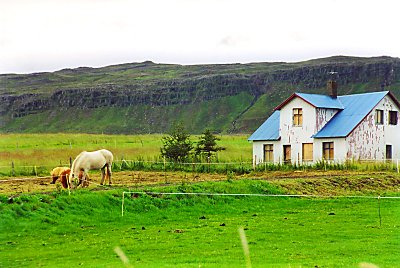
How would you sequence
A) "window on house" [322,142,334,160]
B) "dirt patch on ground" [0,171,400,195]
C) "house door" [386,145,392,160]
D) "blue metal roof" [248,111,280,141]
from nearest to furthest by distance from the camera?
"dirt patch on ground" [0,171,400,195]
"window on house" [322,142,334,160]
"house door" [386,145,392,160]
"blue metal roof" [248,111,280,141]

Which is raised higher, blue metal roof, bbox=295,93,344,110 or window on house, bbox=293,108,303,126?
blue metal roof, bbox=295,93,344,110

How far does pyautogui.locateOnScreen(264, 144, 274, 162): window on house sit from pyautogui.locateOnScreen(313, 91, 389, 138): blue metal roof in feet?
12.8

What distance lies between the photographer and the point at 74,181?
26.0 meters

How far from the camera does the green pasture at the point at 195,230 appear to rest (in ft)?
44.8

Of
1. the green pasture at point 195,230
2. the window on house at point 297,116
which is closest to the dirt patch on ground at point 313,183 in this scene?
the green pasture at point 195,230

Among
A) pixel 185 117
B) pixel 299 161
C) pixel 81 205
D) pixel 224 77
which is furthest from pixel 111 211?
pixel 224 77

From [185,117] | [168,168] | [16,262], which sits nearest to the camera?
[16,262]

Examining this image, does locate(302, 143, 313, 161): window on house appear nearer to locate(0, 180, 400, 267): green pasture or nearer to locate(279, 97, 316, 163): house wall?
locate(279, 97, 316, 163): house wall

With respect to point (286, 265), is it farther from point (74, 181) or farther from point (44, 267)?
point (74, 181)

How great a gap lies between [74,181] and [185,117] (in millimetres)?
146507

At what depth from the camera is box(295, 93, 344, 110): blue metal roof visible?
1679 inches

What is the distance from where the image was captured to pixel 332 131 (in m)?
41.3

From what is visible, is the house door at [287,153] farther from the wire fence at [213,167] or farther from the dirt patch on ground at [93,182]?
the dirt patch on ground at [93,182]

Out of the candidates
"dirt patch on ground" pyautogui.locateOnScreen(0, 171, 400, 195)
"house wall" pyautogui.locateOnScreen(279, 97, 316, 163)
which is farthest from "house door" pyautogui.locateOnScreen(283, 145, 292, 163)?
"dirt patch on ground" pyautogui.locateOnScreen(0, 171, 400, 195)
